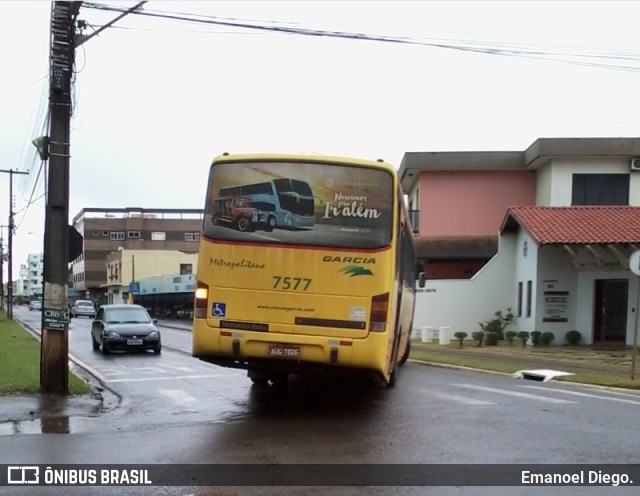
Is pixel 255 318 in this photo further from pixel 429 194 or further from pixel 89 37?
pixel 429 194

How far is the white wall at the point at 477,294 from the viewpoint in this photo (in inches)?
1166

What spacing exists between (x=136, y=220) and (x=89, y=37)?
101m

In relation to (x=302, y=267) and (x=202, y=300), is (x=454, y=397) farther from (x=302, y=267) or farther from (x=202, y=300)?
(x=202, y=300)

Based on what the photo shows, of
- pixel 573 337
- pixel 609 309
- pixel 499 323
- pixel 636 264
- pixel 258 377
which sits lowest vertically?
pixel 573 337

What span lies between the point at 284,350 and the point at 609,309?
1949cm

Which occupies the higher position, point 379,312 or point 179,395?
point 379,312

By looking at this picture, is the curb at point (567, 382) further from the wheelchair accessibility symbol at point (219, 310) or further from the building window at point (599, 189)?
the building window at point (599, 189)

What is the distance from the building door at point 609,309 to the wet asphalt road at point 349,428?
12.2 meters

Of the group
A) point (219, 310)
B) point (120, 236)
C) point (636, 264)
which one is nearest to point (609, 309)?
point (636, 264)

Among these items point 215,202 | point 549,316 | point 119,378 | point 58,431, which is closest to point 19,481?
point 58,431

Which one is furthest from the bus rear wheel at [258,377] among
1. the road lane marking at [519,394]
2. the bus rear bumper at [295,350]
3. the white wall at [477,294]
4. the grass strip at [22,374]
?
the white wall at [477,294]

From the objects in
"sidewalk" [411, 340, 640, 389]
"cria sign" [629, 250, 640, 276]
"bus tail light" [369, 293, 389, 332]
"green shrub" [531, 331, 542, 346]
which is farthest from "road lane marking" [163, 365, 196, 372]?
"green shrub" [531, 331, 542, 346]

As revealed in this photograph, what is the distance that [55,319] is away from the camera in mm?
12227

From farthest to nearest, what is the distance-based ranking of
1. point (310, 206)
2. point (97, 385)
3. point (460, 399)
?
1. point (97, 385)
2. point (460, 399)
3. point (310, 206)
